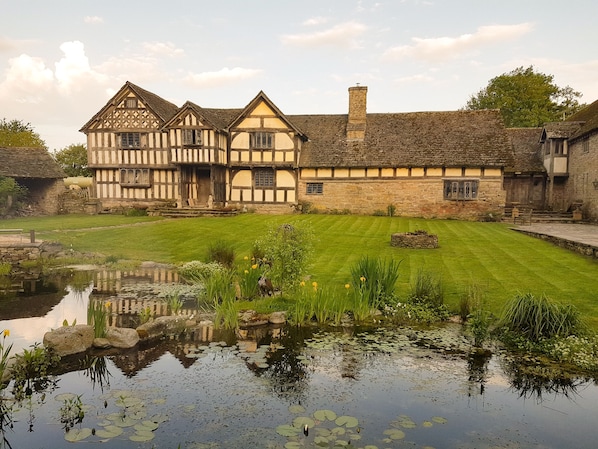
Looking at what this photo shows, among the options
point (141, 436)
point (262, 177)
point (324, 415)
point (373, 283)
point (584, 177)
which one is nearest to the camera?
point (141, 436)

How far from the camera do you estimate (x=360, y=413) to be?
22.1 feet

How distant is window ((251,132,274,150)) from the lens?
32906 mm

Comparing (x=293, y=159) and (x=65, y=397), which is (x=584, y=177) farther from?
(x=65, y=397)

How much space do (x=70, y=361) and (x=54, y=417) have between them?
2.13 m

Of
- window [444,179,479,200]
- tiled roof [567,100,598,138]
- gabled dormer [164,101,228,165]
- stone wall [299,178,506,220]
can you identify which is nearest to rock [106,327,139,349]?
gabled dormer [164,101,228,165]

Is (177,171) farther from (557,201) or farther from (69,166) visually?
(69,166)

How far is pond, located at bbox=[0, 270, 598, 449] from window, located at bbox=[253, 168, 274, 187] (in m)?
24.5

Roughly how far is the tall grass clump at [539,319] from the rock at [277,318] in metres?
Answer: 4.93

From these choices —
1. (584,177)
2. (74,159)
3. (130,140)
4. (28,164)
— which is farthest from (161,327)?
(74,159)

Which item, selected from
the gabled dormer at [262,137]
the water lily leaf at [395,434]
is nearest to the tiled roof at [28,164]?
the gabled dormer at [262,137]

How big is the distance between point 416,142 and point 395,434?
29.1 metres

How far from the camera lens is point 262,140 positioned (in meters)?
33.0

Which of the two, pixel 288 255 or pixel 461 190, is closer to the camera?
pixel 288 255

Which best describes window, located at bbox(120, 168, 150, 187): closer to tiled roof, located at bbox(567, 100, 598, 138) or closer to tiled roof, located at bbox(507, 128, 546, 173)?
tiled roof, located at bbox(507, 128, 546, 173)
